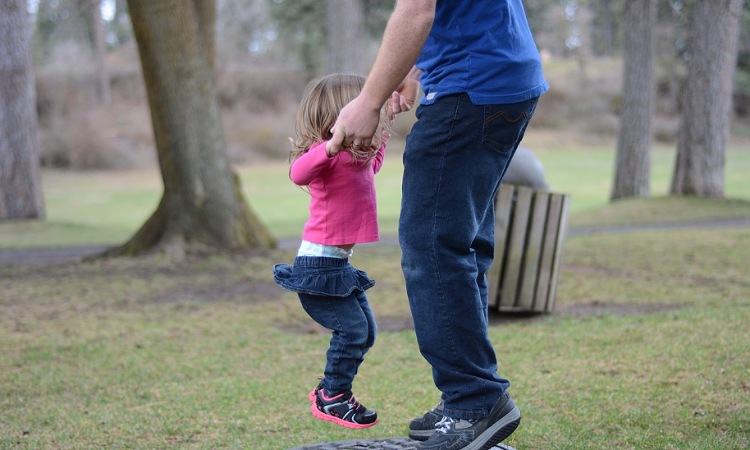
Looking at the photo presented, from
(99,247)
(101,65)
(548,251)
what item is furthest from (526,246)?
(101,65)

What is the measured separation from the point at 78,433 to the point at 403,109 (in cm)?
220

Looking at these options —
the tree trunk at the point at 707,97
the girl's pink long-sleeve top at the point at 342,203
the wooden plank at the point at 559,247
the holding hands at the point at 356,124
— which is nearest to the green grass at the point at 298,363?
the wooden plank at the point at 559,247

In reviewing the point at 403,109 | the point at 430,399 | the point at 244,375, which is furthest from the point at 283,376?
the point at 403,109

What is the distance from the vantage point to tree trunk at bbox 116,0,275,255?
9.75 meters

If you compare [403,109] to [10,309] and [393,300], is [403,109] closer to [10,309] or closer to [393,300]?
[393,300]

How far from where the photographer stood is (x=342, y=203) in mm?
3553

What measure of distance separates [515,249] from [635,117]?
529 inches

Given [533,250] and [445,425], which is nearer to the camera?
[445,425]

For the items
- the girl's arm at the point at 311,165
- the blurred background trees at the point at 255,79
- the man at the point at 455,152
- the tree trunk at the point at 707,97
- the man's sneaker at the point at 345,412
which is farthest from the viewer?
the blurred background trees at the point at 255,79

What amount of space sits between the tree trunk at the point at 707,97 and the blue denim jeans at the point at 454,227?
44.1 ft

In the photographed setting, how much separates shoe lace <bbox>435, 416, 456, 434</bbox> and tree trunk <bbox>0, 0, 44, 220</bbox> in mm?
16133

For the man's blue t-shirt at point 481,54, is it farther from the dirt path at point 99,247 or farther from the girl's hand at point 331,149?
the dirt path at point 99,247

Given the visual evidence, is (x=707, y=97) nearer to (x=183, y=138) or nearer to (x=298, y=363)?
(x=183, y=138)

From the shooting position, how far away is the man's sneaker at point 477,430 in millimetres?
3125
